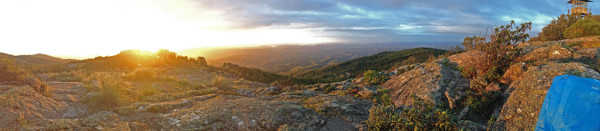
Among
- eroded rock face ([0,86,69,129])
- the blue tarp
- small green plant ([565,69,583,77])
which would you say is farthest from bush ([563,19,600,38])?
eroded rock face ([0,86,69,129])

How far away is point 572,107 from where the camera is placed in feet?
14.9

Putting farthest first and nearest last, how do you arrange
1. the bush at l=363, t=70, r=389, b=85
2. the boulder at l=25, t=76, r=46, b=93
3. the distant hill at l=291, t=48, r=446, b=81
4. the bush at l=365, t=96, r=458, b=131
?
the distant hill at l=291, t=48, r=446, b=81, the bush at l=363, t=70, r=389, b=85, the boulder at l=25, t=76, r=46, b=93, the bush at l=365, t=96, r=458, b=131

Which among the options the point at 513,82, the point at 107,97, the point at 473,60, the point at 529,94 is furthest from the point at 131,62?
the point at 529,94

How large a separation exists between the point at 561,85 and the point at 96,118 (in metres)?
10.9

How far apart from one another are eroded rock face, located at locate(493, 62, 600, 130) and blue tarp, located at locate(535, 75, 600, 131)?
210mm

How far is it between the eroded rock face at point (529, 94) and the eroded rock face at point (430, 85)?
4.70 ft

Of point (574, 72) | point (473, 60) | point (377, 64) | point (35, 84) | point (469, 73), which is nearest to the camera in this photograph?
point (574, 72)

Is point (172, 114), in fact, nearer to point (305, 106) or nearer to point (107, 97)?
point (107, 97)

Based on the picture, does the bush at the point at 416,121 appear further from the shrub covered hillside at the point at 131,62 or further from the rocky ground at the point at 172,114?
the shrub covered hillside at the point at 131,62

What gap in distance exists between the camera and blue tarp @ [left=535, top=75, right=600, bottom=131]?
4.26 metres

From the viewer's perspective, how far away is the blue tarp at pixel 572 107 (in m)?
4.26

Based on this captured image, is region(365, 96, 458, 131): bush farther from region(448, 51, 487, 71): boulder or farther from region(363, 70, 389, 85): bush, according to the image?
region(363, 70, 389, 85): bush

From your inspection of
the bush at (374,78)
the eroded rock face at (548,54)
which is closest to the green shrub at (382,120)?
the bush at (374,78)

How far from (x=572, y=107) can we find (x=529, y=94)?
1128 millimetres
